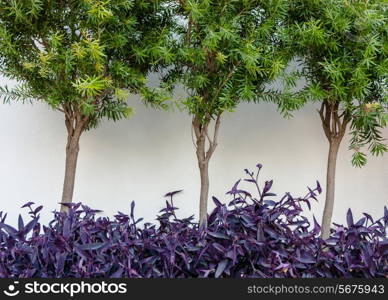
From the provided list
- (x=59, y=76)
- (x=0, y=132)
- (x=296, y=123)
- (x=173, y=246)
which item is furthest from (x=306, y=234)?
(x=0, y=132)

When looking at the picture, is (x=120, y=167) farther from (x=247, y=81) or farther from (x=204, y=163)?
(x=247, y=81)

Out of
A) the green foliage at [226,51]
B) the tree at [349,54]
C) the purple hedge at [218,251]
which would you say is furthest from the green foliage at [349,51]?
the purple hedge at [218,251]

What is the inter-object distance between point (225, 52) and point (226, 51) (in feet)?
0.05

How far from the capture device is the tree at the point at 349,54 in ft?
9.23

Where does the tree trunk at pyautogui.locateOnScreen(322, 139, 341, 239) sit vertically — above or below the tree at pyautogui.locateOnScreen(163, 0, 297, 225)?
below

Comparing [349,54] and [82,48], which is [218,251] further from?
[349,54]

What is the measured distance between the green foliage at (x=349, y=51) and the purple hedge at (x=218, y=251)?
4.05 ft

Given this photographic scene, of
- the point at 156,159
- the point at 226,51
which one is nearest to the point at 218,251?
the point at 226,51

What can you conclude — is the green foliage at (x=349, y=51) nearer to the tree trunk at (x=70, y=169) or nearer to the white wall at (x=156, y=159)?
the white wall at (x=156, y=159)

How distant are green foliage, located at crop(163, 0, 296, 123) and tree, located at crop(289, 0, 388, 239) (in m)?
0.21

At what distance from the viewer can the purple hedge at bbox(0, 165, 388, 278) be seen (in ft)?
6.32

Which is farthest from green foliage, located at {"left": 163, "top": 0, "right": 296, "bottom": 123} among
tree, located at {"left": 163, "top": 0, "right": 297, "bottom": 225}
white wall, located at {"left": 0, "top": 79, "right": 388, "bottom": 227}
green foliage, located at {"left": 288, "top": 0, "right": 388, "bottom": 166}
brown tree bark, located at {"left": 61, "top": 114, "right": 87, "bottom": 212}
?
white wall, located at {"left": 0, "top": 79, "right": 388, "bottom": 227}

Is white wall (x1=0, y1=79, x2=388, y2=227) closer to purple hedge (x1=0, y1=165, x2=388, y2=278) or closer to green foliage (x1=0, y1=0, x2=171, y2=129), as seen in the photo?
green foliage (x1=0, y1=0, x2=171, y2=129)

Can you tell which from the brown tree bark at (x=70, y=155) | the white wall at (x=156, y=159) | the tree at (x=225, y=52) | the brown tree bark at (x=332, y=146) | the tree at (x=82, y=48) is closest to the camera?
the tree at (x=82, y=48)
